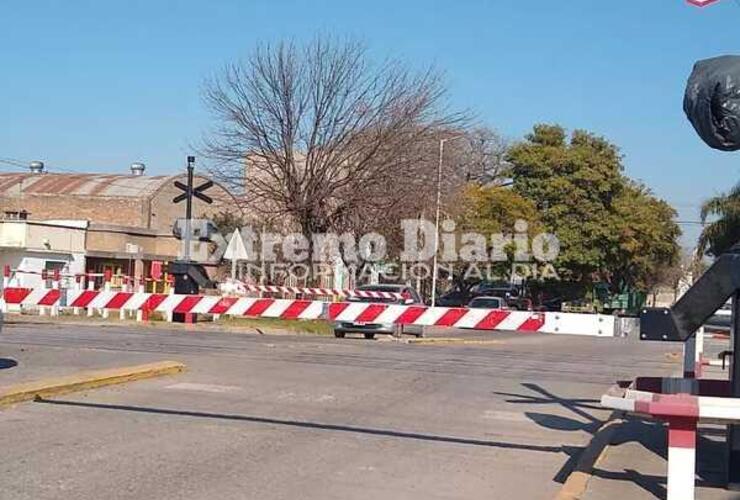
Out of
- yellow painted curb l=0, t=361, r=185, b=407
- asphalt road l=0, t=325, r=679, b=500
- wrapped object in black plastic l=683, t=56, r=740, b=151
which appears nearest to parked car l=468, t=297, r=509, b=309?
asphalt road l=0, t=325, r=679, b=500

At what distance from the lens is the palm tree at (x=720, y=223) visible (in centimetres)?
5022

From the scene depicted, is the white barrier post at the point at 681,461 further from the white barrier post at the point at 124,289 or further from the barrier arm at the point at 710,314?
the white barrier post at the point at 124,289

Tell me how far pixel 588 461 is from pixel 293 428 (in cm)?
323

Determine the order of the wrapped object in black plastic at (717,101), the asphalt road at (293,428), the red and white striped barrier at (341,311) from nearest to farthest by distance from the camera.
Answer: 1. the wrapped object in black plastic at (717,101)
2. the asphalt road at (293,428)
3. the red and white striped barrier at (341,311)

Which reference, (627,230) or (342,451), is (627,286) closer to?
(627,230)

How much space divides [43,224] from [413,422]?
38.9 metres

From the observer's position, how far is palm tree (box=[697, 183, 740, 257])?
50219 mm

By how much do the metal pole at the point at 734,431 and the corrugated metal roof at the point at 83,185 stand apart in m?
58.3

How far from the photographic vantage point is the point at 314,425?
11023 mm

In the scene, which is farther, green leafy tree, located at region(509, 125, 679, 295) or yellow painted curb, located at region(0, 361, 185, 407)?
green leafy tree, located at region(509, 125, 679, 295)

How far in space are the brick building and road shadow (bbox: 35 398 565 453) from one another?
3908cm

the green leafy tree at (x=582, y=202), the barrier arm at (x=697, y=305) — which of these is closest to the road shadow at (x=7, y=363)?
the barrier arm at (x=697, y=305)

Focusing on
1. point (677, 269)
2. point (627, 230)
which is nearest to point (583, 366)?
point (627, 230)

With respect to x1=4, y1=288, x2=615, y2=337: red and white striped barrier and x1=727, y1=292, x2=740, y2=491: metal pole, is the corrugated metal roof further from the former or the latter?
x1=727, y1=292, x2=740, y2=491: metal pole
